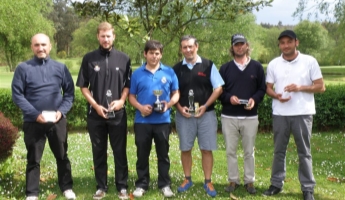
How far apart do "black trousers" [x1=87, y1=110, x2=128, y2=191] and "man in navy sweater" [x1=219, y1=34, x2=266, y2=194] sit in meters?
1.46

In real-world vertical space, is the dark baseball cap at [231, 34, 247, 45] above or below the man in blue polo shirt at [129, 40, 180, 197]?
above

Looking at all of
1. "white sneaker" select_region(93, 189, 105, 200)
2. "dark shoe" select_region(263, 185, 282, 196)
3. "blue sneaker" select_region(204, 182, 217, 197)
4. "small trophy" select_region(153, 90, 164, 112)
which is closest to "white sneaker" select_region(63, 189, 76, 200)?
"white sneaker" select_region(93, 189, 105, 200)

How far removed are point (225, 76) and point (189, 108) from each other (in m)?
0.71

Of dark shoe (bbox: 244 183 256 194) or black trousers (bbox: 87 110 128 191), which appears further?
dark shoe (bbox: 244 183 256 194)

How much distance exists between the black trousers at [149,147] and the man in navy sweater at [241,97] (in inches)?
35.2

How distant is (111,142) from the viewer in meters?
5.09

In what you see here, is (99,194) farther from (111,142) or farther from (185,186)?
(185,186)

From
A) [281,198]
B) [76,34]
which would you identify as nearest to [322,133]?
[281,198]

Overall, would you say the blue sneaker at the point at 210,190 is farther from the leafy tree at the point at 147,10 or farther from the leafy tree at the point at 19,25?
the leafy tree at the point at 19,25

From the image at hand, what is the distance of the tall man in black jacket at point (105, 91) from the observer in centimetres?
483

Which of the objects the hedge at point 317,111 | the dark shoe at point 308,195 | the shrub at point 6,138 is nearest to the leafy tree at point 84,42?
the hedge at point 317,111

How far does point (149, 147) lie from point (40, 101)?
5.23ft

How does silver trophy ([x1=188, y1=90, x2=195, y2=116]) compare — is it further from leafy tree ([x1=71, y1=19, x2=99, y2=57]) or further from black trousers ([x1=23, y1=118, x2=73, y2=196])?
leafy tree ([x1=71, y1=19, x2=99, y2=57])

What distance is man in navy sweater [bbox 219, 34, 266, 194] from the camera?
5027 millimetres
